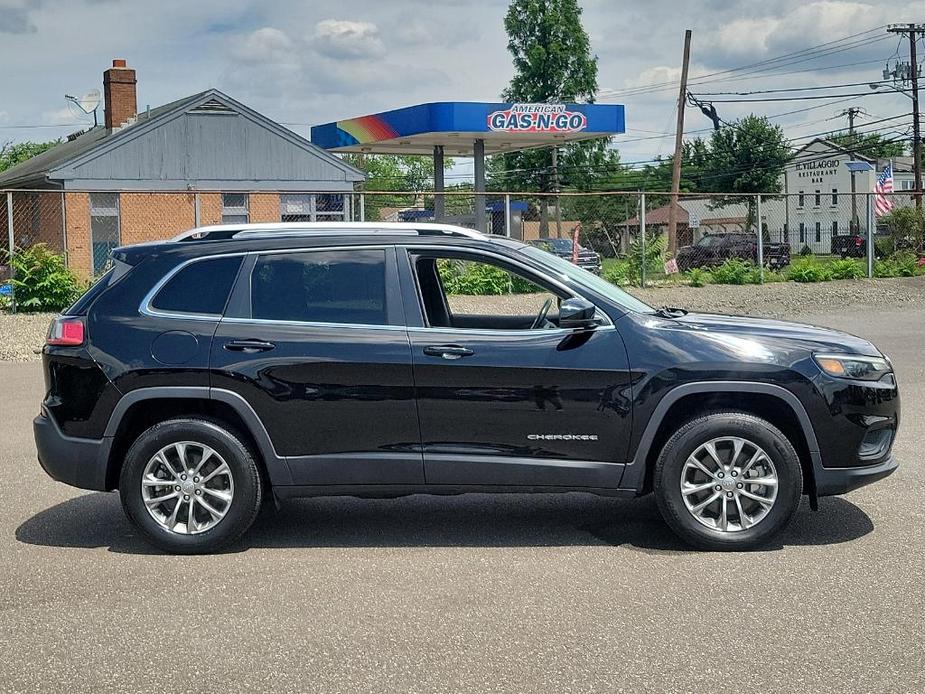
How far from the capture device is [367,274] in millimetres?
6641

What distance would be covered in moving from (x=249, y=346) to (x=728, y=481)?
2643mm

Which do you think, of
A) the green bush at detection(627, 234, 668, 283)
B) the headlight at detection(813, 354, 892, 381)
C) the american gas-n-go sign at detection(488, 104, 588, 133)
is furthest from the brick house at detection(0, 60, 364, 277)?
the headlight at detection(813, 354, 892, 381)

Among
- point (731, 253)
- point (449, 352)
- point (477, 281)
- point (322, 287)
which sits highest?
point (731, 253)

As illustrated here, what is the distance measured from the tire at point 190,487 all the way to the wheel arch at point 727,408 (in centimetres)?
204

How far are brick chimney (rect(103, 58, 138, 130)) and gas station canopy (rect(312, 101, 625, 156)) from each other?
833 centimetres

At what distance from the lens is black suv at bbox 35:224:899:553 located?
6.37 metres

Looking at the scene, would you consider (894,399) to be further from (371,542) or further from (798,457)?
(371,542)

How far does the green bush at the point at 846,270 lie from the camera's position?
27.3 m

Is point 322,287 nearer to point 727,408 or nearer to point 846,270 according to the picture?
point 727,408

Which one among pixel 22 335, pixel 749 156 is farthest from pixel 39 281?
pixel 749 156

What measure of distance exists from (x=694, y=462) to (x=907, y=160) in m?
→ 116

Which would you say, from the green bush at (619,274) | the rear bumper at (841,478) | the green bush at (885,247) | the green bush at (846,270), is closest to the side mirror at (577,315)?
the rear bumper at (841,478)

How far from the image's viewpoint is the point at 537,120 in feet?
113

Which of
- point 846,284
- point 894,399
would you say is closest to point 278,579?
point 894,399
